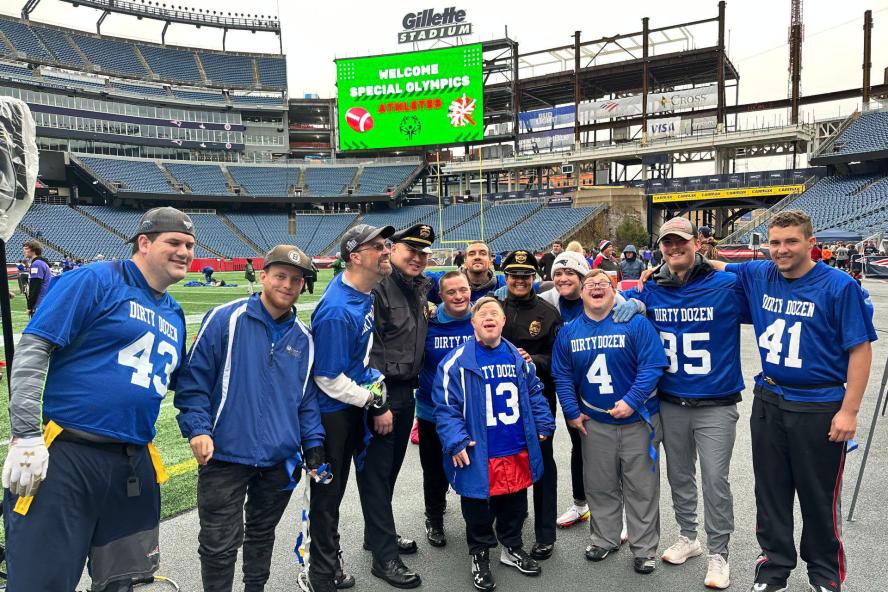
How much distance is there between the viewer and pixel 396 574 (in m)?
3.26

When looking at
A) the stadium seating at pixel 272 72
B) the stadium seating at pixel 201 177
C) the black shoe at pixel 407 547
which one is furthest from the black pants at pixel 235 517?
the stadium seating at pixel 272 72

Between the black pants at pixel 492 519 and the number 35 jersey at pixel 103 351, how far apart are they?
1807 mm

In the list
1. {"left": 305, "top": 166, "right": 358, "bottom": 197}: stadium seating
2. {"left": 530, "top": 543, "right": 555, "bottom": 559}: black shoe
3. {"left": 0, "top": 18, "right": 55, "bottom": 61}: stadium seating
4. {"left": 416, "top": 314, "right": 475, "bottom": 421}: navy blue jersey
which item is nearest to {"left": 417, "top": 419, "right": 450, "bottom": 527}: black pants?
{"left": 416, "top": 314, "right": 475, "bottom": 421}: navy blue jersey

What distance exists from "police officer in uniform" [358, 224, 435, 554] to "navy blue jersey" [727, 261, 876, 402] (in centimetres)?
203

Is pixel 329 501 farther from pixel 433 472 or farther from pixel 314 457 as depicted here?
pixel 433 472

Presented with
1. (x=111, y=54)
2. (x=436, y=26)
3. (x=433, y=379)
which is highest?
(x=111, y=54)

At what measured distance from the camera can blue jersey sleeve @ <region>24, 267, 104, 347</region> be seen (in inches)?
87.8

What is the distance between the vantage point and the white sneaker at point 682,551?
3426mm

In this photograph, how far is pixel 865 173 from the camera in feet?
119

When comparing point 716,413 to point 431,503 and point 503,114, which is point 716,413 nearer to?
point 431,503

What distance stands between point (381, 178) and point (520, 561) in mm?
52990

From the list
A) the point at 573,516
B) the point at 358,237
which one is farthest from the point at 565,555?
the point at 358,237

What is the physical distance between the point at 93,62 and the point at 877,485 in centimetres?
6569

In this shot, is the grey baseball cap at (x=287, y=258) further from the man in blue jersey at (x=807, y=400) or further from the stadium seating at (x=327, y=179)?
the stadium seating at (x=327, y=179)
